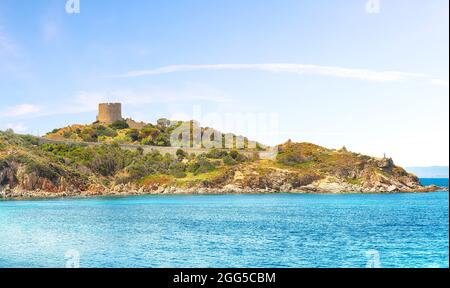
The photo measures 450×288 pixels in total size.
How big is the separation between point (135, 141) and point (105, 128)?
5280 mm

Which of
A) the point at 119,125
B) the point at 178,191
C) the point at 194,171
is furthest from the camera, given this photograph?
the point at 119,125

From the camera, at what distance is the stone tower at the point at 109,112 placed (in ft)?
291

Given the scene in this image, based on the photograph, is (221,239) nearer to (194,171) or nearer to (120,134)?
(194,171)

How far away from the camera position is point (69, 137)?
3238 inches

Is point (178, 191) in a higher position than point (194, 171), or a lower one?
lower

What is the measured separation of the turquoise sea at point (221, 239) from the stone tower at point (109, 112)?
50864 millimetres

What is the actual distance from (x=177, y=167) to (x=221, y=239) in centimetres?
5147

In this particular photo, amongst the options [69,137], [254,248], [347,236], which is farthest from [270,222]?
[69,137]

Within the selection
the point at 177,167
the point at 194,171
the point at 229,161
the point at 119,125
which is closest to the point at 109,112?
the point at 119,125

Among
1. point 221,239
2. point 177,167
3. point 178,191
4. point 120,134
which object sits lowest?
point 221,239

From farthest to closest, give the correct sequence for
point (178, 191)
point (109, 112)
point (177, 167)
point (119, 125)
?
point (119, 125) → point (109, 112) → point (177, 167) → point (178, 191)

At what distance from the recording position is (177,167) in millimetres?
75500

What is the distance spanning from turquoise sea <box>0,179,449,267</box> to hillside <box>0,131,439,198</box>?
26326 millimetres
